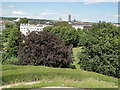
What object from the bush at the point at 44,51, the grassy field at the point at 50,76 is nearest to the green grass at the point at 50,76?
the grassy field at the point at 50,76

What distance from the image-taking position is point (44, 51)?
38.4ft

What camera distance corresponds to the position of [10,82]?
328 inches

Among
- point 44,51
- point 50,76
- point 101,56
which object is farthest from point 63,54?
point 50,76

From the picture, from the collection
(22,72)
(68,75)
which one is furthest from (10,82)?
(68,75)

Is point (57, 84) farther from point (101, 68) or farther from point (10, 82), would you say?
point (101, 68)

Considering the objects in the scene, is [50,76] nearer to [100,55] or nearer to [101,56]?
[101,56]

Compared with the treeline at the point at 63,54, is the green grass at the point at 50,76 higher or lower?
lower

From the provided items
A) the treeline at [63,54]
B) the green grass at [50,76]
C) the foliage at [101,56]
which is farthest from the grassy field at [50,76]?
the foliage at [101,56]

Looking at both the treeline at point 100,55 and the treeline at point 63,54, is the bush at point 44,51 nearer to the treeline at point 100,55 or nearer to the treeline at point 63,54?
the treeline at point 63,54

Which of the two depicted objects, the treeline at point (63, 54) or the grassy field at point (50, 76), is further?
the treeline at point (63, 54)

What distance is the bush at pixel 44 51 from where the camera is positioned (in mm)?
11536

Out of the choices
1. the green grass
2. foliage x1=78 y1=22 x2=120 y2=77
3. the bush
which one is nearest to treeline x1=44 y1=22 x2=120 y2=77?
foliage x1=78 y1=22 x2=120 y2=77

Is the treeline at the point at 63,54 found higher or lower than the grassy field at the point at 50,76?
higher

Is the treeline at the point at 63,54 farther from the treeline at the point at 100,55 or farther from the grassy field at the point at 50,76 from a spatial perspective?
the grassy field at the point at 50,76
